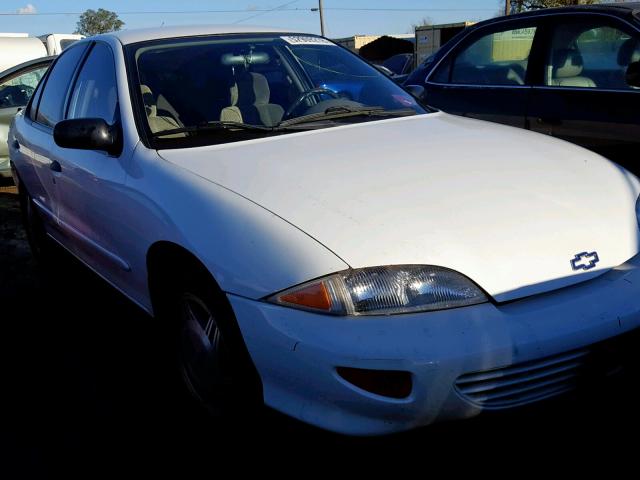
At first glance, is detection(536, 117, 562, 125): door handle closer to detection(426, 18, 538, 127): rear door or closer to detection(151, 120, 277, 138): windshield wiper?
detection(426, 18, 538, 127): rear door

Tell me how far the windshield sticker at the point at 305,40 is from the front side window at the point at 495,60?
151cm

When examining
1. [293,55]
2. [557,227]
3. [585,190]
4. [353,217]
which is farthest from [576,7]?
[353,217]

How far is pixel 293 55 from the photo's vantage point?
378 centimetres

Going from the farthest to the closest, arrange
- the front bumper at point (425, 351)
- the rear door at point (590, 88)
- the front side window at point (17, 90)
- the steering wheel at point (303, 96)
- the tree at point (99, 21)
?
the tree at point (99, 21) < the front side window at point (17, 90) < the rear door at point (590, 88) < the steering wheel at point (303, 96) < the front bumper at point (425, 351)

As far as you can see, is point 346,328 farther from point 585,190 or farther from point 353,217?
point 585,190

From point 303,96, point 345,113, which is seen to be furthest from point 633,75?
point 303,96

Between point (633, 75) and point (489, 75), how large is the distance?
1.18m

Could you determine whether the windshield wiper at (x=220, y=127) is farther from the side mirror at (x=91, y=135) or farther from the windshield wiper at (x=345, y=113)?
the side mirror at (x=91, y=135)

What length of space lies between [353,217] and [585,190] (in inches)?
36.6

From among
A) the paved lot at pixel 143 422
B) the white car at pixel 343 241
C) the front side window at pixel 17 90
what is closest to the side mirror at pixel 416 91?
the white car at pixel 343 241

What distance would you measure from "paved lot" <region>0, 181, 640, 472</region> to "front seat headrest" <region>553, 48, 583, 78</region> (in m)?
2.83

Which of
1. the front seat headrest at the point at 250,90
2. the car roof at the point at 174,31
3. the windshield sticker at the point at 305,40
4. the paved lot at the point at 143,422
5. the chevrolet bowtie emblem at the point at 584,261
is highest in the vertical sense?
the car roof at the point at 174,31

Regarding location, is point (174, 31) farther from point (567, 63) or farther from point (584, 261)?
point (567, 63)

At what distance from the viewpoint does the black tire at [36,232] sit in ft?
15.2
